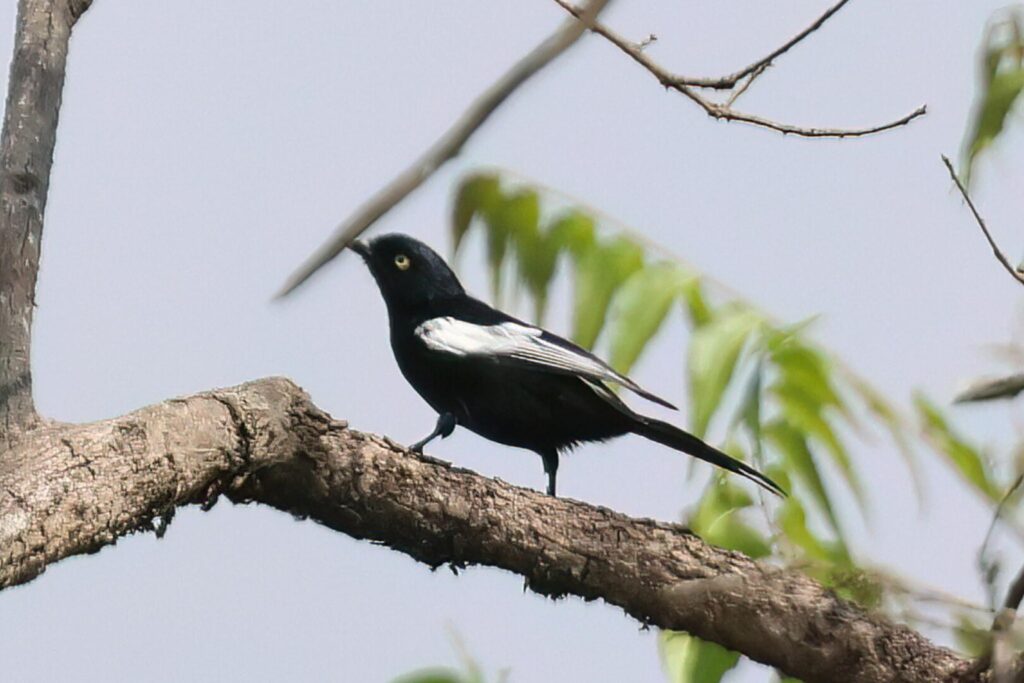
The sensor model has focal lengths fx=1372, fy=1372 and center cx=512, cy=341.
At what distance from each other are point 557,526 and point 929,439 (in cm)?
99

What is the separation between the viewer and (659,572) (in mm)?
3293

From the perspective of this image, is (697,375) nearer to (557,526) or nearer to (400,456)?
(557,526)

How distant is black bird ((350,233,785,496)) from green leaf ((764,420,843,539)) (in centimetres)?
31

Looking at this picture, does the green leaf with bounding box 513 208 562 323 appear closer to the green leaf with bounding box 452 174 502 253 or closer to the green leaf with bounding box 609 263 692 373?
the green leaf with bounding box 452 174 502 253

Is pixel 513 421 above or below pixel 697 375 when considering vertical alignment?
below

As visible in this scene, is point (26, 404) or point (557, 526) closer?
point (26, 404)

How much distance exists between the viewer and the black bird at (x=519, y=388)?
4.10 metres

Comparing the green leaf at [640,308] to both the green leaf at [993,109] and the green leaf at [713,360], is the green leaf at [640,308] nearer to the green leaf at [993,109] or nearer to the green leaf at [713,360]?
the green leaf at [713,360]

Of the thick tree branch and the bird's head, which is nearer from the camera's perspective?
the thick tree branch

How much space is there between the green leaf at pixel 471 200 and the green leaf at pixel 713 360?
794mm

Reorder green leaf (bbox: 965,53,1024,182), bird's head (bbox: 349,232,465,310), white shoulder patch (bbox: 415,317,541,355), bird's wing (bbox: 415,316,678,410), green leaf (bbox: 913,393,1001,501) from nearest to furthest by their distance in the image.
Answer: green leaf (bbox: 913,393,1001,501), green leaf (bbox: 965,53,1024,182), bird's wing (bbox: 415,316,678,410), white shoulder patch (bbox: 415,317,541,355), bird's head (bbox: 349,232,465,310)

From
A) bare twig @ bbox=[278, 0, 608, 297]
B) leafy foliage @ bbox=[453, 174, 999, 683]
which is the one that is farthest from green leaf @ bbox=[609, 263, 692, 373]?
bare twig @ bbox=[278, 0, 608, 297]

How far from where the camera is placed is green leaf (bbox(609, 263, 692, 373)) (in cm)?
386

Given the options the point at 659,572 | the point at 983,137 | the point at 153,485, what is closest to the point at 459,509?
the point at 659,572
